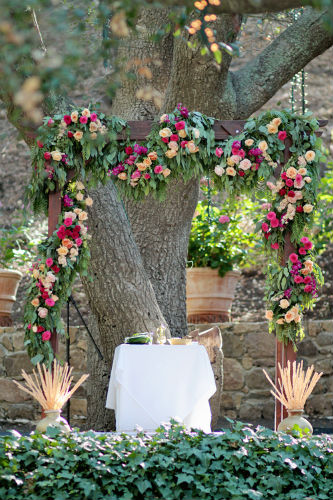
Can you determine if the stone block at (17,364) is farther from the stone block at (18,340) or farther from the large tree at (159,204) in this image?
the large tree at (159,204)

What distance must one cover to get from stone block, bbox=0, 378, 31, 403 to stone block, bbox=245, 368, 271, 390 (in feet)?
6.09

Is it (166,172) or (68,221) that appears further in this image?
(166,172)

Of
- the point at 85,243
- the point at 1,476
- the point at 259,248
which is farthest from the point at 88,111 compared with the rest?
the point at 259,248

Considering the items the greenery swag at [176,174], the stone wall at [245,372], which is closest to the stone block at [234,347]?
the stone wall at [245,372]

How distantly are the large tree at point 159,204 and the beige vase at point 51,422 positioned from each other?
0.87 m

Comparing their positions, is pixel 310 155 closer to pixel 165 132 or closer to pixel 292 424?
pixel 165 132

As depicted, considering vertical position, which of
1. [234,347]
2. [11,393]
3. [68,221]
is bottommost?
[11,393]

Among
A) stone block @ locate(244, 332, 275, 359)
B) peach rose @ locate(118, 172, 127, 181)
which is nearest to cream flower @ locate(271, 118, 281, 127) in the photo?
peach rose @ locate(118, 172, 127, 181)

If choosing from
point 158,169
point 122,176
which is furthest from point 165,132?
point 122,176

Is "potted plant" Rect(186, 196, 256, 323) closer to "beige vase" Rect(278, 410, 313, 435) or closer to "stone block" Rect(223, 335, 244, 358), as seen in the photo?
"stone block" Rect(223, 335, 244, 358)

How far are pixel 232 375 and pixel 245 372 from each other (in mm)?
110

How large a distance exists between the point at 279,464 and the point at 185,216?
7.68 feet

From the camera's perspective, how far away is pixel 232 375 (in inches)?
241

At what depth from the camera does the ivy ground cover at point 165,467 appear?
123 inches
